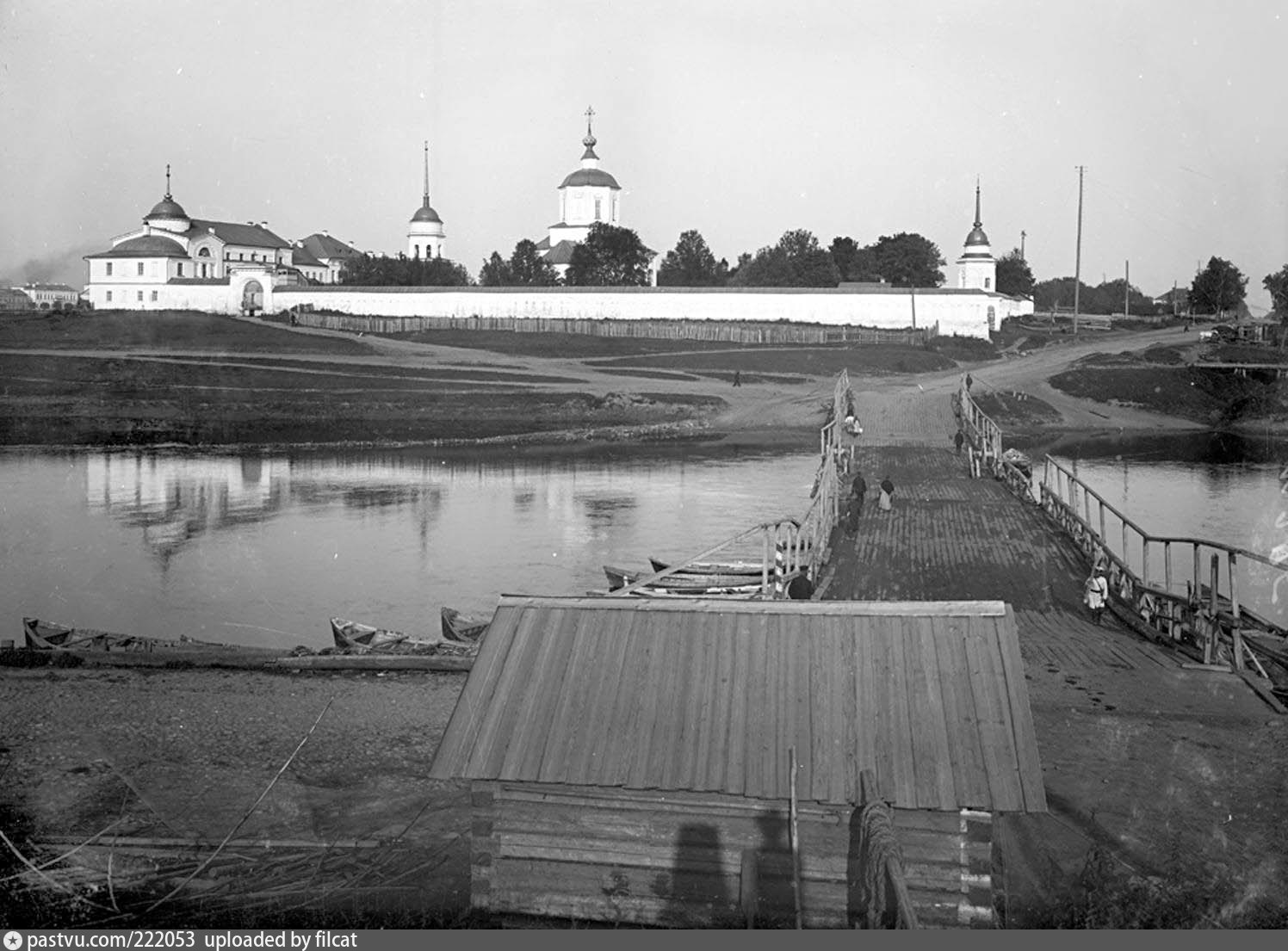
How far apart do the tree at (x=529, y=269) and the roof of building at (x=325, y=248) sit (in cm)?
2511

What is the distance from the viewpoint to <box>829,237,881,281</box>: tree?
107125mm

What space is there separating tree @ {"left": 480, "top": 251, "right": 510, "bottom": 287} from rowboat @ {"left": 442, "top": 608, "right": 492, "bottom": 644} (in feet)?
263

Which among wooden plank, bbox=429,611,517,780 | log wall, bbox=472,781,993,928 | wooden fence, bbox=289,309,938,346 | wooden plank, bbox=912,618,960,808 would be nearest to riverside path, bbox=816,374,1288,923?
log wall, bbox=472,781,993,928

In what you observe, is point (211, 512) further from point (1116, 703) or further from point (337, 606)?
point (1116, 703)

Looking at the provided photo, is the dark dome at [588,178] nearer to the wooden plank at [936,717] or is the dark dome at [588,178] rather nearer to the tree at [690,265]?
the tree at [690,265]

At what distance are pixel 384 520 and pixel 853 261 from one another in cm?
8221

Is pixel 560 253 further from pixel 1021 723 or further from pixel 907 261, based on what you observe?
pixel 1021 723

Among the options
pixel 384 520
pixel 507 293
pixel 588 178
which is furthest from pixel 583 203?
pixel 384 520

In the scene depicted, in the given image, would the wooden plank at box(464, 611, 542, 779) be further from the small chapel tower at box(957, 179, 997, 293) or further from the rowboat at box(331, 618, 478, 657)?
the small chapel tower at box(957, 179, 997, 293)

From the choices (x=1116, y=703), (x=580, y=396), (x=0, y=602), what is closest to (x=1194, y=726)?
(x=1116, y=703)

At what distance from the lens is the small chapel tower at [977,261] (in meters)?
100

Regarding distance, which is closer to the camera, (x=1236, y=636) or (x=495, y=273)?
(x=1236, y=636)

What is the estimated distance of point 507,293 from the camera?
82.8 metres

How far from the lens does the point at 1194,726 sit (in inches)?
580
